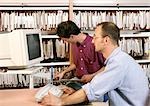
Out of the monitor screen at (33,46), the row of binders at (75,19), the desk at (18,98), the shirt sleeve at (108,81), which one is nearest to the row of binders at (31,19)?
the row of binders at (75,19)

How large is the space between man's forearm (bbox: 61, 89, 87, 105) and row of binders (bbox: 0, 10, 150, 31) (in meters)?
1.89

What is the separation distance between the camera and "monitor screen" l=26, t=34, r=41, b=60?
9.63ft

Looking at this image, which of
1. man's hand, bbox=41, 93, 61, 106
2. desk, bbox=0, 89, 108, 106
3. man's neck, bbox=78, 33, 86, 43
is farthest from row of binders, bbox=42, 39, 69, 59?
man's hand, bbox=41, 93, 61, 106

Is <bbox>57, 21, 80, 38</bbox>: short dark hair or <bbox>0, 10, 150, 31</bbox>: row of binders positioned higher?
<bbox>0, 10, 150, 31</bbox>: row of binders

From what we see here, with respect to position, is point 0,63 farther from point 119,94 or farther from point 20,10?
point 119,94

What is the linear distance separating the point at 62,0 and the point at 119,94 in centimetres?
212

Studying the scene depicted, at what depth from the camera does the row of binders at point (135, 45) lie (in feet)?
12.8

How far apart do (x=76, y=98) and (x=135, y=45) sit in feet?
7.15

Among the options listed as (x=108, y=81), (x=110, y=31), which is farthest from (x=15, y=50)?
(x=108, y=81)

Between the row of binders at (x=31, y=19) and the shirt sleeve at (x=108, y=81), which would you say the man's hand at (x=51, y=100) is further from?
the row of binders at (x=31, y=19)

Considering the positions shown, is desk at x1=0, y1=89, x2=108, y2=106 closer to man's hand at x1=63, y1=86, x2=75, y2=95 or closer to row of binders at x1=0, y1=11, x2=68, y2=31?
man's hand at x1=63, y1=86, x2=75, y2=95

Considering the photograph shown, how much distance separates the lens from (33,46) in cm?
304

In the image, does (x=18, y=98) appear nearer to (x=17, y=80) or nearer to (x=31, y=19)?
(x=17, y=80)

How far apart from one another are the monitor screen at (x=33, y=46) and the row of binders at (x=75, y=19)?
57 centimetres
